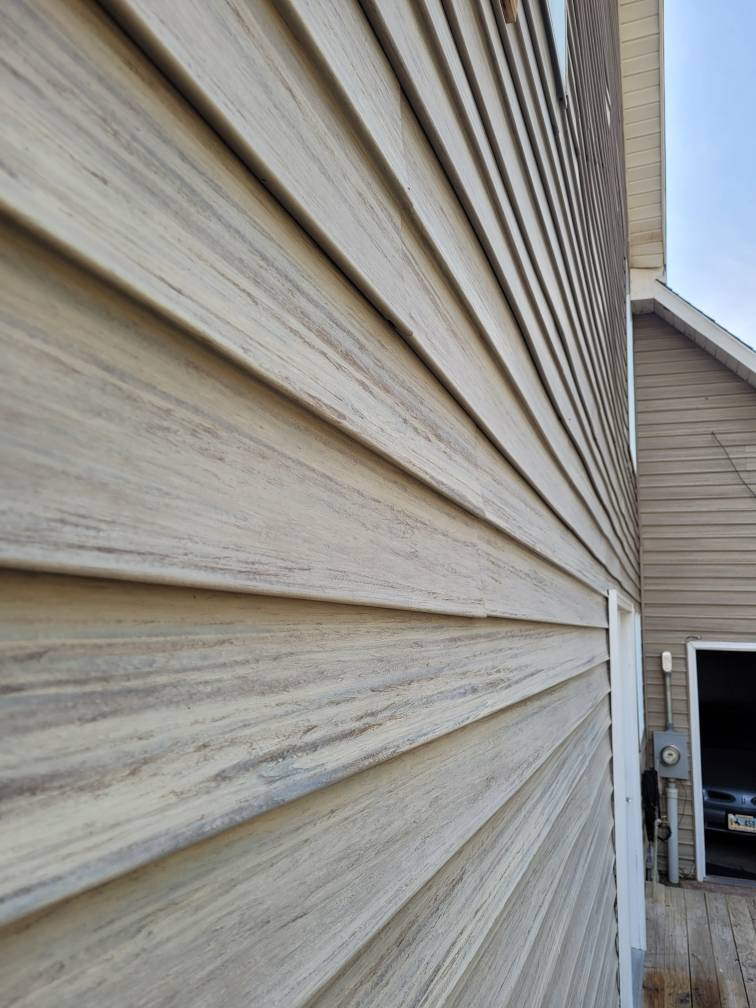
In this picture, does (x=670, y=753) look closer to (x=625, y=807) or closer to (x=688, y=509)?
(x=688, y=509)

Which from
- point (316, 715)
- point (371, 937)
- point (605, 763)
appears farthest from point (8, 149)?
point (605, 763)

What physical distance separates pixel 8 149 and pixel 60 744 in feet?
0.97

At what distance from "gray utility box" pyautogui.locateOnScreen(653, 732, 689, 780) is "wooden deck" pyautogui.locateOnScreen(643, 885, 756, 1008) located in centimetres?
89

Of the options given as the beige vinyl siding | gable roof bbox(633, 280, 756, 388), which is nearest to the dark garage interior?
the beige vinyl siding

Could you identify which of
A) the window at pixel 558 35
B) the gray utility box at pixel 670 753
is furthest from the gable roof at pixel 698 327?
the window at pixel 558 35

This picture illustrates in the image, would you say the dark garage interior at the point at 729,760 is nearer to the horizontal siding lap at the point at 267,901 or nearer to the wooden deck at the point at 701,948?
the wooden deck at the point at 701,948

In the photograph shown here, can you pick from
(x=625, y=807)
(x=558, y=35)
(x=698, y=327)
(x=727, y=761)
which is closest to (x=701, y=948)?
(x=625, y=807)

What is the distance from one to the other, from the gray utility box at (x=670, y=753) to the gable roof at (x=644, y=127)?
4243 millimetres

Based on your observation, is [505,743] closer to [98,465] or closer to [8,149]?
[98,465]

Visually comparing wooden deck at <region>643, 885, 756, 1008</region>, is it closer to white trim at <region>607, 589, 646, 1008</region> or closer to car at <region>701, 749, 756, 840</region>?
white trim at <region>607, 589, 646, 1008</region>

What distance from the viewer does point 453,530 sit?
42.1 inches

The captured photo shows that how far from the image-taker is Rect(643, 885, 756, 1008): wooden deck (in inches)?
166

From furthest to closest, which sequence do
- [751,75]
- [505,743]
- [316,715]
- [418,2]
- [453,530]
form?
[751,75] < [505,743] < [453,530] < [418,2] < [316,715]

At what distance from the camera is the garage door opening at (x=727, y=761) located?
6802 mm
